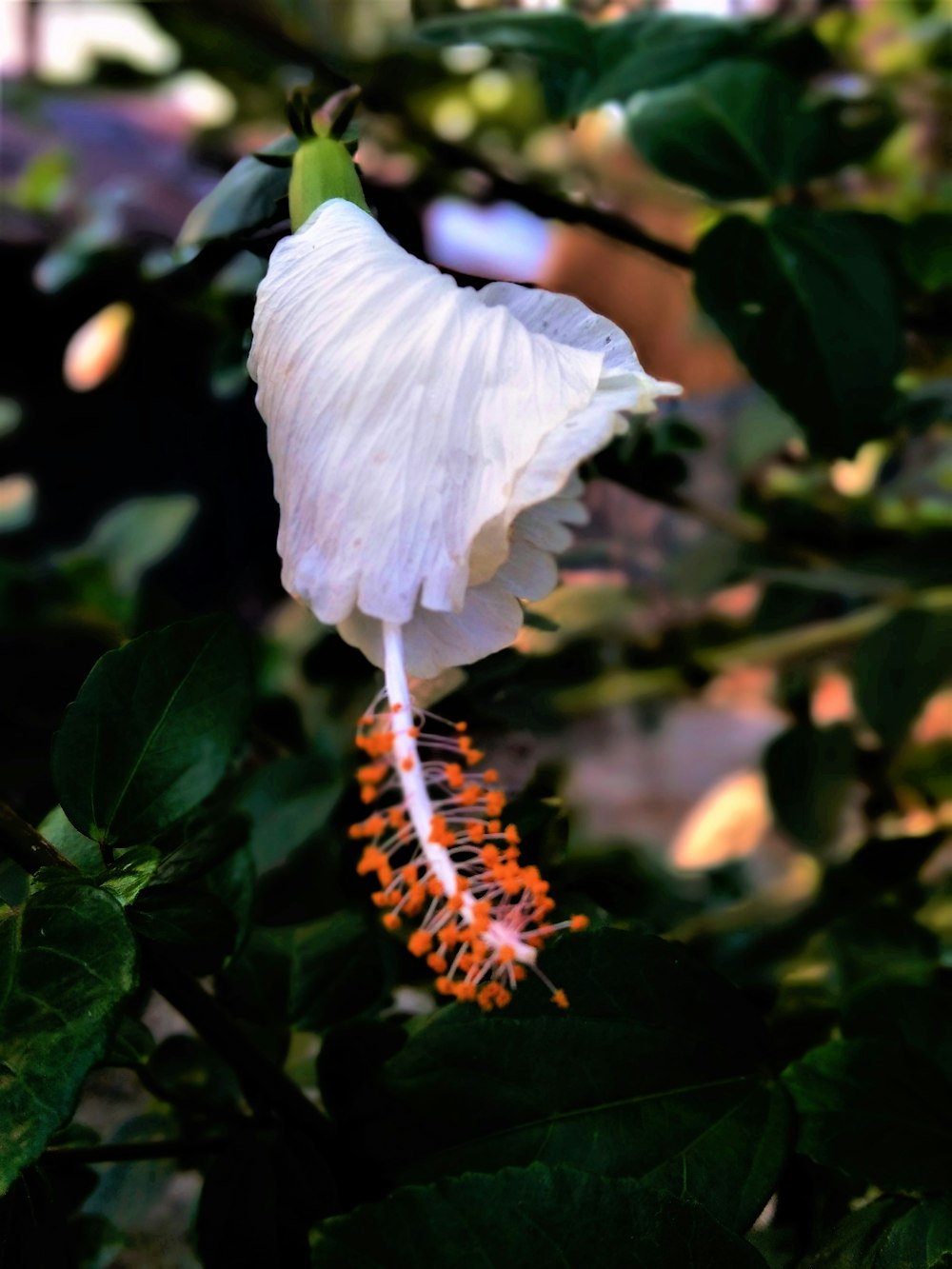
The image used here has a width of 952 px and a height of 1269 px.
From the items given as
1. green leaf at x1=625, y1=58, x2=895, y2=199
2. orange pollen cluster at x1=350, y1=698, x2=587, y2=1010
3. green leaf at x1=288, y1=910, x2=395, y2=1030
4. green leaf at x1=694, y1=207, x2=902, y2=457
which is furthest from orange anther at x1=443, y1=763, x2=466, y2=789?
green leaf at x1=625, y1=58, x2=895, y2=199

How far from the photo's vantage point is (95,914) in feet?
0.82

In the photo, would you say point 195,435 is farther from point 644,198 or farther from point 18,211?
point 644,198

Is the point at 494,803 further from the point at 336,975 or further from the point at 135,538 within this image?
the point at 135,538

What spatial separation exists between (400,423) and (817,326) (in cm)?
26

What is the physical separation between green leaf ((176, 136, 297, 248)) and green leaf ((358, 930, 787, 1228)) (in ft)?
0.76

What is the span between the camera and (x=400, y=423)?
0.26 meters

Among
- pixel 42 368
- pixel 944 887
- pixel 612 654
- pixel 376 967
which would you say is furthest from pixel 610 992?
pixel 42 368

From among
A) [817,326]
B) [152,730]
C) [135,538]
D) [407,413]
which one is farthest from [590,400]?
[135,538]

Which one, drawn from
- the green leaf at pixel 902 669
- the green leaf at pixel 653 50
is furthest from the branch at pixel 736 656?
the green leaf at pixel 653 50

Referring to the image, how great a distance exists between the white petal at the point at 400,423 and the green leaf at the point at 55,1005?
8cm

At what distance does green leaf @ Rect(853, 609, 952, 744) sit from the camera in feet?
2.30

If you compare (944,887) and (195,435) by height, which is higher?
(195,435)

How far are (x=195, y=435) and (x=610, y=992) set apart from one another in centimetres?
84

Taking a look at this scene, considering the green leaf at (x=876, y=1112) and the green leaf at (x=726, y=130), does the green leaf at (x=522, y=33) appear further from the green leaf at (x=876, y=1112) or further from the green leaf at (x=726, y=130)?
the green leaf at (x=876, y=1112)
